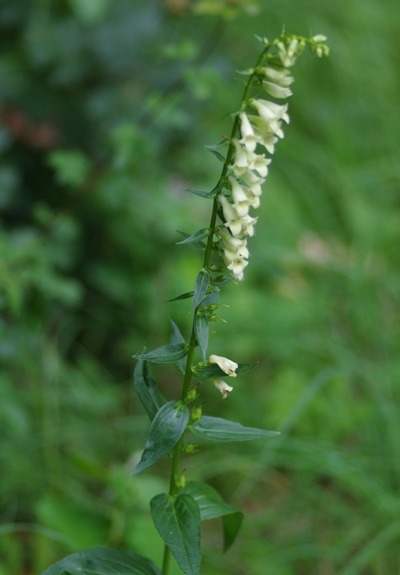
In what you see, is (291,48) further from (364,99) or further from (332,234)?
(364,99)

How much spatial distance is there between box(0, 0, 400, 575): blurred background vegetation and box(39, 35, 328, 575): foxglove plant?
0.61 metres

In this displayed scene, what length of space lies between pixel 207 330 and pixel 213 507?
14.4 inches

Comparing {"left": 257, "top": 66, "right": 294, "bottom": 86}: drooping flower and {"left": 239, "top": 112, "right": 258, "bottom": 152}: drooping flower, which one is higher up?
{"left": 257, "top": 66, "right": 294, "bottom": 86}: drooping flower

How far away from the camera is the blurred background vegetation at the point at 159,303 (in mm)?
1950

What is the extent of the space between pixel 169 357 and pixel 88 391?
4.87ft

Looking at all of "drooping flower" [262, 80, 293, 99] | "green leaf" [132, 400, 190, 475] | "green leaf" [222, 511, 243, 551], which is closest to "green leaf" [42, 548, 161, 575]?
"green leaf" [222, 511, 243, 551]

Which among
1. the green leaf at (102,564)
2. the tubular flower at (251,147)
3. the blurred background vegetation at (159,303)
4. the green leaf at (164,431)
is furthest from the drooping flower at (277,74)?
the blurred background vegetation at (159,303)

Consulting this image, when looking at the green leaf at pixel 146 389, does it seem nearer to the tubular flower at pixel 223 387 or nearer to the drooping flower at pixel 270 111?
the tubular flower at pixel 223 387

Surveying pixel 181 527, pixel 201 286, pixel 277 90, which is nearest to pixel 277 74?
pixel 277 90

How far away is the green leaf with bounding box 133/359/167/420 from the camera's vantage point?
1.11 metres

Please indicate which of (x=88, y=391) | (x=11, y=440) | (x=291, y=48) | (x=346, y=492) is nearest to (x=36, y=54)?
(x=88, y=391)

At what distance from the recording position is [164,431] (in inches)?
39.9

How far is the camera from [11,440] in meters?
2.06

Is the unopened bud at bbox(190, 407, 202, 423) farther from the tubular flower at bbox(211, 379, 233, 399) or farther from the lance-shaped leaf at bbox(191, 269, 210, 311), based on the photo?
the lance-shaped leaf at bbox(191, 269, 210, 311)
